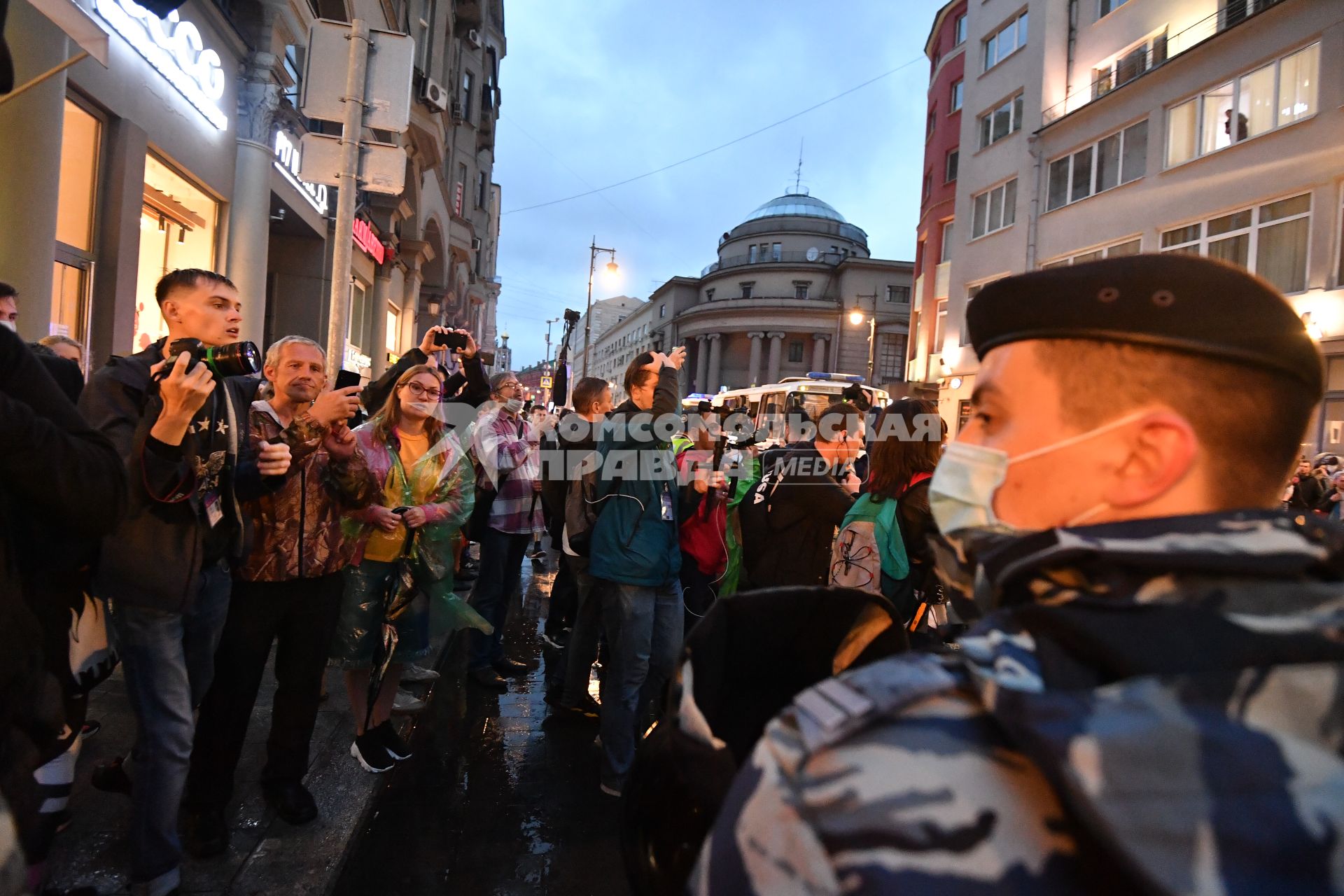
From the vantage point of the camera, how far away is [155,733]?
271cm

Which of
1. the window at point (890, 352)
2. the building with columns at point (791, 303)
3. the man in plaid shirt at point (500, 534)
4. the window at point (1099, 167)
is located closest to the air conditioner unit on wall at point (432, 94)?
the man in plaid shirt at point (500, 534)

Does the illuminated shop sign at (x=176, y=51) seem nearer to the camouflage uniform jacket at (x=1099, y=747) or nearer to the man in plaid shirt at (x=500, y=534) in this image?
the man in plaid shirt at (x=500, y=534)

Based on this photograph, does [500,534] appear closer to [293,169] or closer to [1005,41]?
[293,169]

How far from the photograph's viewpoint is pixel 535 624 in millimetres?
7211

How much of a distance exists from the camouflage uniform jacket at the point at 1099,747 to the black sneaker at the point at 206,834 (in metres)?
3.16

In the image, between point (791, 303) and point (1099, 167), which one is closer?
point (1099, 167)

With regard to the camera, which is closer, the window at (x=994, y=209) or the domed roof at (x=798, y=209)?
the window at (x=994, y=209)

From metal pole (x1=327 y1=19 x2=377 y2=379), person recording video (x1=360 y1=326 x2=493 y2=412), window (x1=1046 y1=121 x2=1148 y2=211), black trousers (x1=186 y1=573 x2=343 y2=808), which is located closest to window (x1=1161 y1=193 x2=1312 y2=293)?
window (x1=1046 y1=121 x2=1148 y2=211)

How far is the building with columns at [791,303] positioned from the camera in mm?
67875

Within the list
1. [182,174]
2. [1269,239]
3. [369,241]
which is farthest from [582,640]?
[1269,239]

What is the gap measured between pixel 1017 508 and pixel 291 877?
3202 mm

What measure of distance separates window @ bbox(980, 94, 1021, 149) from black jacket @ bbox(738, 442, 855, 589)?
2601 centimetres

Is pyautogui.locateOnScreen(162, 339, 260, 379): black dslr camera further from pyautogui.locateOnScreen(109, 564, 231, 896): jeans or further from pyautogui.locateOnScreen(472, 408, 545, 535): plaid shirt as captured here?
pyautogui.locateOnScreen(472, 408, 545, 535): plaid shirt

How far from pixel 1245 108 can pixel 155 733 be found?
871 inches
